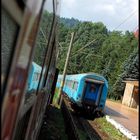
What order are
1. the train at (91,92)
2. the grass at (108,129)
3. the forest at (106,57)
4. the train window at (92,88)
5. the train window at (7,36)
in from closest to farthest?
1. the train window at (7,36)
2. the grass at (108,129)
3. the train at (91,92)
4. the train window at (92,88)
5. the forest at (106,57)

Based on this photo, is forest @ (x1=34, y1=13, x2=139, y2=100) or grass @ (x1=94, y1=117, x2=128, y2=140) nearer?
grass @ (x1=94, y1=117, x2=128, y2=140)

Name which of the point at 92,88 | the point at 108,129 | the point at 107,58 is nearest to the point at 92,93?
the point at 92,88

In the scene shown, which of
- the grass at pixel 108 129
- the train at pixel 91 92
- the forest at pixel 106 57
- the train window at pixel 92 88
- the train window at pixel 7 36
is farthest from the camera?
the forest at pixel 106 57

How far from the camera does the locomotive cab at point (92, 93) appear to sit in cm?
2662

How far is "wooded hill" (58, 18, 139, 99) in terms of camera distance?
60.5 m

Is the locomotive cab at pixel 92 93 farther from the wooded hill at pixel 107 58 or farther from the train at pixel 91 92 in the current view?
the wooded hill at pixel 107 58

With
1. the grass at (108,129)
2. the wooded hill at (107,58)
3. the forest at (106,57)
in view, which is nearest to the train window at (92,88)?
the grass at (108,129)

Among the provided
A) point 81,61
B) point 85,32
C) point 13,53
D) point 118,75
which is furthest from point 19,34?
point 85,32

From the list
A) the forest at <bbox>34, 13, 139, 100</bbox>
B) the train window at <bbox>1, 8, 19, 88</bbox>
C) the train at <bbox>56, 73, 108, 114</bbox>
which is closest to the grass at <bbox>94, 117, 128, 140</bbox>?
the train at <bbox>56, 73, 108, 114</bbox>

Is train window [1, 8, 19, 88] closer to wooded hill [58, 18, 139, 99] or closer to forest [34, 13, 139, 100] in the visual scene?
forest [34, 13, 139, 100]

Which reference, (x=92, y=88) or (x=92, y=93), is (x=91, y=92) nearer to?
(x=92, y=93)

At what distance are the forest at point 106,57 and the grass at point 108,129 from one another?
13.0m

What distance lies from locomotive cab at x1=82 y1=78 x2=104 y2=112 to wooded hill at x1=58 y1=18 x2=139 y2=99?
11684mm

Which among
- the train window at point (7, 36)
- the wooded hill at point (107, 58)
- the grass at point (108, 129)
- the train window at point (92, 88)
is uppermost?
the wooded hill at point (107, 58)
